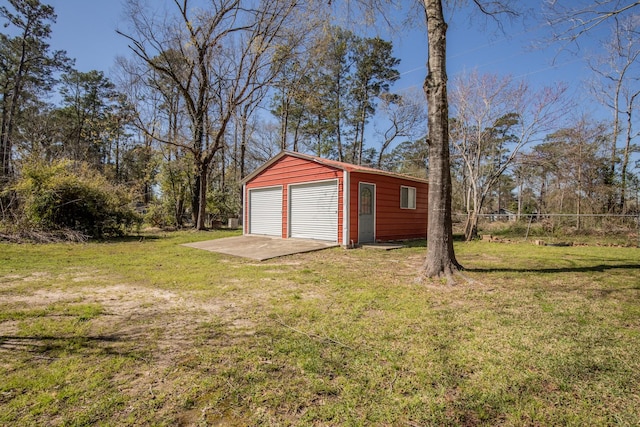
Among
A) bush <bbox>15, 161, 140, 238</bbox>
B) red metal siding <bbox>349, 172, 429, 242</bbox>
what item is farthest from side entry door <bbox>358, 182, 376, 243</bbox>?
bush <bbox>15, 161, 140, 238</bbox>

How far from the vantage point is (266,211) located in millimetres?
11922

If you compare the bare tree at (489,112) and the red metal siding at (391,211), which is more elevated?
the bare tree at (489,112)

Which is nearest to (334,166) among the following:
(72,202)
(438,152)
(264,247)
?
(264,247)

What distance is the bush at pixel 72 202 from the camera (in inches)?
371

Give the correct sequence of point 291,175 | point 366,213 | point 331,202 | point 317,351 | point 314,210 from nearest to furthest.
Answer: point 317,351, point 331,202, point 366,213, point 314,210, point 291,175

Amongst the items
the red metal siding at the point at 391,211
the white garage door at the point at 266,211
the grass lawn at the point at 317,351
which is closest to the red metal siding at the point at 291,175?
the white garage door at the point at 266,211

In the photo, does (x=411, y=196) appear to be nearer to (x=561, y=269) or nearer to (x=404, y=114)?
(x=561, y=269)

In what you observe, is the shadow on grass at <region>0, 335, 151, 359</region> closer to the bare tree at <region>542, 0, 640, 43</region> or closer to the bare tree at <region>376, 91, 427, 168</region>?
the bare tree at <region>542, 0, 640, 43</region>

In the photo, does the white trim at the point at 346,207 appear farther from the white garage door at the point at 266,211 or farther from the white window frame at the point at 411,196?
the white window frame at the point at 411,196

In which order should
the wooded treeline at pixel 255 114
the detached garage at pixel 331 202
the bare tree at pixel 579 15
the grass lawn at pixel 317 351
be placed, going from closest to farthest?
the grass lawn at pixel 317 351, the bare tree at pixel 579 15, the detached garage at pixel 331 202, the wooded treeline at pixel 255 114

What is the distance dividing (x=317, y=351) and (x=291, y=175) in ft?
28.8

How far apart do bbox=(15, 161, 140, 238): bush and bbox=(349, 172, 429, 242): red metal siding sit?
8.98m

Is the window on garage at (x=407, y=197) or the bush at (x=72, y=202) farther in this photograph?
the window on garage at (x=407, y=197)

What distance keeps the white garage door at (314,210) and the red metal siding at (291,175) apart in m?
0.19
